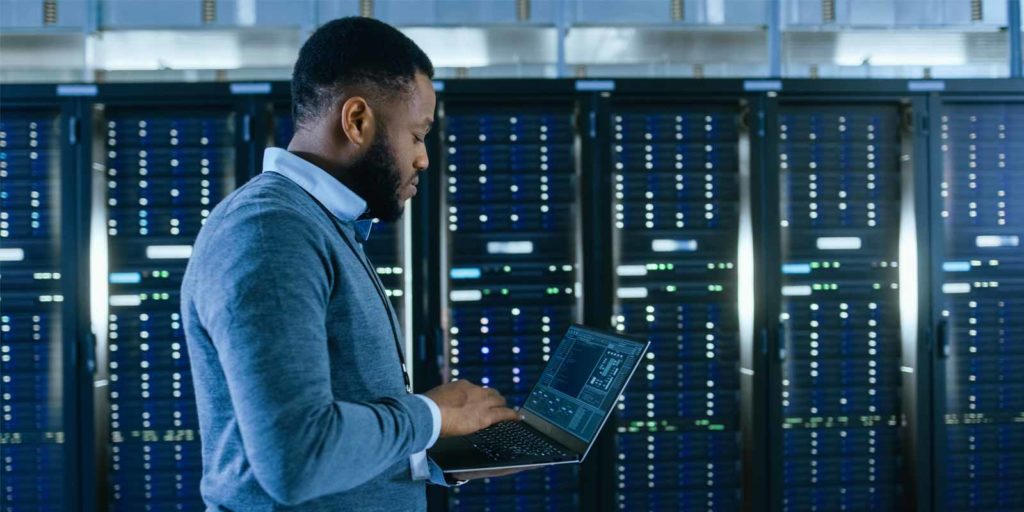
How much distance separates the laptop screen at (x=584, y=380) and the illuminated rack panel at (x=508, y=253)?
1260 mm

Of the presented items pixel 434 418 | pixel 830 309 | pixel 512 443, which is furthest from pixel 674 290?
pixel 434 418

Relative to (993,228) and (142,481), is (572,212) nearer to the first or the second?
(993,228)

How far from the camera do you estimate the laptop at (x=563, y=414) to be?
3.34ft

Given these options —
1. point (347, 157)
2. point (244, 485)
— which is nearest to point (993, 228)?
point (347, 157)

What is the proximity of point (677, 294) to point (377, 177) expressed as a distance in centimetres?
188

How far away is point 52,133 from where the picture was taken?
8.32ft

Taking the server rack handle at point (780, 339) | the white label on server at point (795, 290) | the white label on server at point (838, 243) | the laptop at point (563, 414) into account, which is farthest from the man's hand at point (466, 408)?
the white label on server at point (838, 243)

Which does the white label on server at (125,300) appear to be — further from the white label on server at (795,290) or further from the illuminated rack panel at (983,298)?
the illuminated rack panel at (983,298)

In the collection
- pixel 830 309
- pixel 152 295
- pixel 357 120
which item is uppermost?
pixel 357 120

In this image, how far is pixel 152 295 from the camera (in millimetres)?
2512

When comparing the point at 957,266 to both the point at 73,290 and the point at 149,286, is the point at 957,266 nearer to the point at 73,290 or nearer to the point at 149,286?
the point at 149,286

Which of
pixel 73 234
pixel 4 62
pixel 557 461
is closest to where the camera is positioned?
pixel 557 461

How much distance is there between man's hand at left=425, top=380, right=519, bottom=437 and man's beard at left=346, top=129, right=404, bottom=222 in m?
0.28

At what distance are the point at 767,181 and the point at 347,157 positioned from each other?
2042 millimetres
